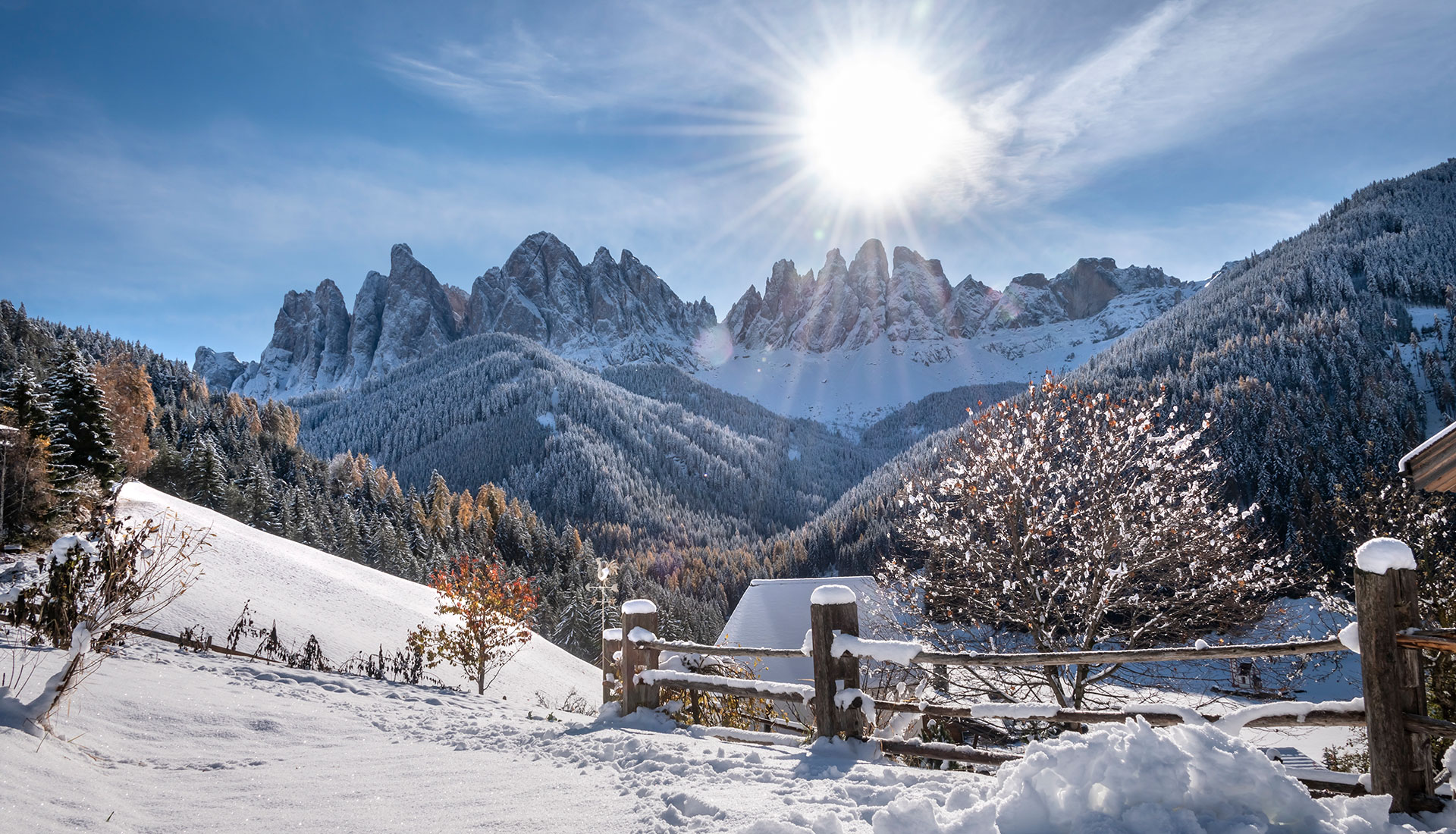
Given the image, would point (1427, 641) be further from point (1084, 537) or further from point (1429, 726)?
point (1084, 537)

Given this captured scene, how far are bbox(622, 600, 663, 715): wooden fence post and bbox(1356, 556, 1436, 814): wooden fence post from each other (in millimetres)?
5580

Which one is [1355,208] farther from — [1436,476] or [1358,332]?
[1436,476]

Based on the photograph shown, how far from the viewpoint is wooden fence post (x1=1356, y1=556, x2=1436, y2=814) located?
10.2 ft

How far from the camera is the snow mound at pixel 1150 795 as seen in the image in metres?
2.51

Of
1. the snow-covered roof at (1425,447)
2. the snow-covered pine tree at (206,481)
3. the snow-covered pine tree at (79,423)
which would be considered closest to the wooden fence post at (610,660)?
the snow-covered roof at (1425,447)

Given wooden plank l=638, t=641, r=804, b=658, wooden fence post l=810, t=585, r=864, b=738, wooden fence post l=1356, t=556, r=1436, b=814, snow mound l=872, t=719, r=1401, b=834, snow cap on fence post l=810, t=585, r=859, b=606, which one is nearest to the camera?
snow mound l=872, t=719, r=1401, b=834

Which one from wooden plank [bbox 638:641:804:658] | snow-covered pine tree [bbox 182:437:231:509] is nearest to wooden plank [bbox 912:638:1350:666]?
wooden plank [bbox 638:641:804:658]

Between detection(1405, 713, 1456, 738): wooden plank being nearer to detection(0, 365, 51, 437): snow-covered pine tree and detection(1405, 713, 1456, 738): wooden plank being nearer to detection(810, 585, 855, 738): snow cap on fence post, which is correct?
detection(810, 585, 855, 738): snow cap on fence post

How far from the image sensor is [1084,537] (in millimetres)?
9891

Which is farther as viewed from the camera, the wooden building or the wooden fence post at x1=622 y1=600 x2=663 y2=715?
the wooden fence post at x1=622 y1=600 x2=663 y2=715

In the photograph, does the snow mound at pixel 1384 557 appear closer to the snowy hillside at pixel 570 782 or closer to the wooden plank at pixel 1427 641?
the wooden plank at pixel 1427 641

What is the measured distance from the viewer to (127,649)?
9.16 meters

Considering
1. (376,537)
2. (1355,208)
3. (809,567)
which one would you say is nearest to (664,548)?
(809,567)

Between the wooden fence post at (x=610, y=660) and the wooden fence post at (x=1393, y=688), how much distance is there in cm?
612
